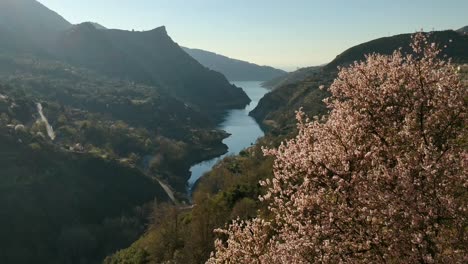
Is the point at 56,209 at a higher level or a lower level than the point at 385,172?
lower

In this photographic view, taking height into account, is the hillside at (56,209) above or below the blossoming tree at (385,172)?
below

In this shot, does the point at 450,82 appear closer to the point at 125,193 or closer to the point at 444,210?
the point at 444,210

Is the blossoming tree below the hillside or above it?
above

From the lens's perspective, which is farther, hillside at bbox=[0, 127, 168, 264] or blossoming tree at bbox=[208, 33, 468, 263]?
hillside at bbox=[0, 127, 168, 264]

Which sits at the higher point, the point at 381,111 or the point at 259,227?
the point at 381,111

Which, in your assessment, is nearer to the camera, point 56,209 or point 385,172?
point 385,172

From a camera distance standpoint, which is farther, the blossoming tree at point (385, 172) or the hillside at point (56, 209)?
the hillside at point (56, 209)

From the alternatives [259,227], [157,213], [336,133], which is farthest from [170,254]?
[336,133]

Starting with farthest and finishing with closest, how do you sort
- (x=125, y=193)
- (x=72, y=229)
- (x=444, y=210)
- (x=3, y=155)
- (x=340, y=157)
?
(x=125, y=193)
(x=3, y=155)
(x=72, y=229)
(x=340, y=157)
(x=444, y=210)
